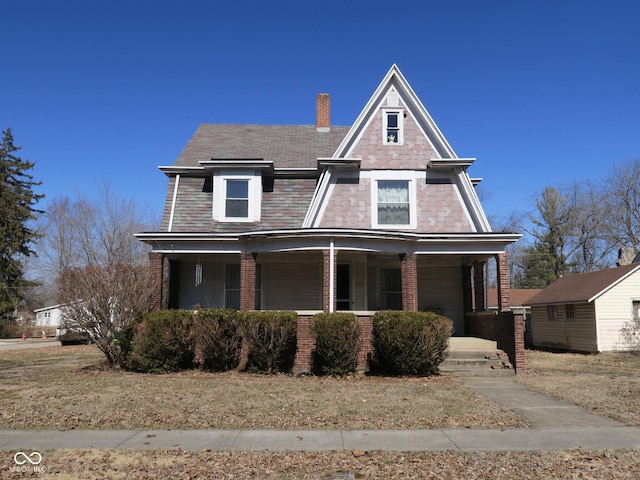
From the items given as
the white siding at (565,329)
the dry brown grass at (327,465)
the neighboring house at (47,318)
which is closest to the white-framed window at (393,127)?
the white siding at (565,329)

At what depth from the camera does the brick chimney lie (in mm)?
21609

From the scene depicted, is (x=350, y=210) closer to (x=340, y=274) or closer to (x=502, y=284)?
(x=340, y=274)

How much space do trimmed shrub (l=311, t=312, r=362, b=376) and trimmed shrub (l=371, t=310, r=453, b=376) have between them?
74cm

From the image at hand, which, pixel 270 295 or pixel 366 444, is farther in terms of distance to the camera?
pixel 270 295

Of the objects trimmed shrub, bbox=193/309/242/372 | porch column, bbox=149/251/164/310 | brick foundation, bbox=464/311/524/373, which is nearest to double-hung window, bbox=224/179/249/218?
porch column, bbox=149/251/164/310

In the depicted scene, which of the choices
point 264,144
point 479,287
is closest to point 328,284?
point 479,287

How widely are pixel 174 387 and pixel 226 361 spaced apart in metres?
2.38

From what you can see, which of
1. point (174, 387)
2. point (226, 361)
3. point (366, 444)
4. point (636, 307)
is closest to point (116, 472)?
point (366, 444)

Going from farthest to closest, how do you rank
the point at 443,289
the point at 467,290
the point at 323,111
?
the point at 323,111 < the point at 443,289 < the point at 467,290

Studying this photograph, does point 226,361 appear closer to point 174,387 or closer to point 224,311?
point 224,311

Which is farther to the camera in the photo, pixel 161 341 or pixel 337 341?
pixel 161 341

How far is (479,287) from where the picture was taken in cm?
1661

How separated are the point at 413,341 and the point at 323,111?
1284cm

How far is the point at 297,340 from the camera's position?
13062mm
